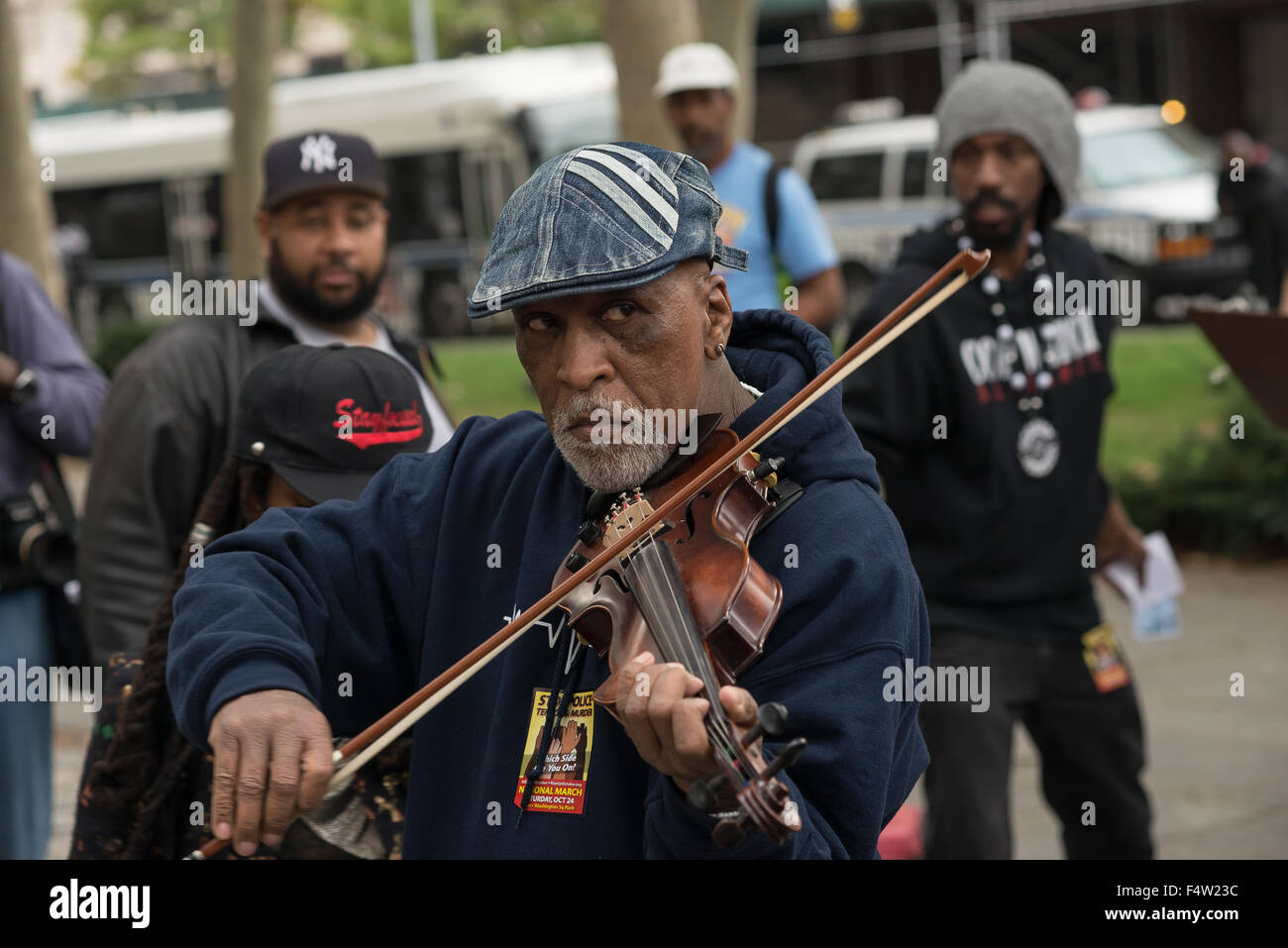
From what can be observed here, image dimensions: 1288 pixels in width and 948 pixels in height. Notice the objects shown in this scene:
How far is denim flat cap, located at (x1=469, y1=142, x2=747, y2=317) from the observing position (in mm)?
2207

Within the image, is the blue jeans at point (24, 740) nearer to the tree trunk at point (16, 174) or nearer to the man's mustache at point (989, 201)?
the man's mustache at point (989, 201)

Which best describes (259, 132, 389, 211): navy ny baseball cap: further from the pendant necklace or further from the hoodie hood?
the hoodie hood

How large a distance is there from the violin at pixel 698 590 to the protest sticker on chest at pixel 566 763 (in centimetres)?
10

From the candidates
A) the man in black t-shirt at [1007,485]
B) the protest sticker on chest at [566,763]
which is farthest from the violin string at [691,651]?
the man in black t-shirt at [1007,485]

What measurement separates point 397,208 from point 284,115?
2098mm

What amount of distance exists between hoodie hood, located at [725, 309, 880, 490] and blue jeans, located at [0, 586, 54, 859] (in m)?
2.55

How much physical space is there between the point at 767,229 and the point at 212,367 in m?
2.37

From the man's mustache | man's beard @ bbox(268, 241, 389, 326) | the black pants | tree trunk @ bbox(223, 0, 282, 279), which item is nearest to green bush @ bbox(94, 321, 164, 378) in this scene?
tree trunk @ bbox(223, 0, 282, 279)

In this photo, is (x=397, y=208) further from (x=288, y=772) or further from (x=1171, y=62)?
(x=288, y=772)

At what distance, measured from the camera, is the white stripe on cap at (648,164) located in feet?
7.50

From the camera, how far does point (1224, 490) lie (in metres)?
9.28

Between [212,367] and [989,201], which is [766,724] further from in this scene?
[989,201]
